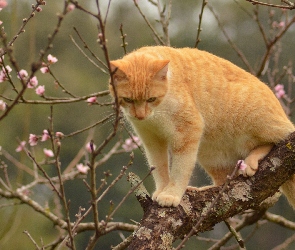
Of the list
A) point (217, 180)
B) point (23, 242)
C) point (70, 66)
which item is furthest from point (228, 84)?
point (70, 66)

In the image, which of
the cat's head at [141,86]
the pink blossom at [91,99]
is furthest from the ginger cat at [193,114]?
the pink blossom at [91,99]

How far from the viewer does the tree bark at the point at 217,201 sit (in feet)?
6.83

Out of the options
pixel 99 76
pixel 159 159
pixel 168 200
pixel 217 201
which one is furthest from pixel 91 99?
pixel 99 76

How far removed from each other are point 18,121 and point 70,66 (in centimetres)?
194

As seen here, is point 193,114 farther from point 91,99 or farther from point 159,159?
point 91,99

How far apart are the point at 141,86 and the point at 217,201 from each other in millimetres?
664

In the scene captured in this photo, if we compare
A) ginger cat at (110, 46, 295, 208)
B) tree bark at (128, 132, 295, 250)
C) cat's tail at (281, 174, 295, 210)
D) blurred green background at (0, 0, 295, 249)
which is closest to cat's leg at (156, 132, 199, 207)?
ginger cat at (110, 46, 295, 208)

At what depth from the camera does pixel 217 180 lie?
2971 millimetres

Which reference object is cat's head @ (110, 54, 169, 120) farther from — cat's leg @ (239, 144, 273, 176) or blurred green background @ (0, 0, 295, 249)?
blurred green background @ (0, 0, 295, 249)

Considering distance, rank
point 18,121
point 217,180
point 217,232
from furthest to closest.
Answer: point 18,121 < point 217,232 < point 217,180

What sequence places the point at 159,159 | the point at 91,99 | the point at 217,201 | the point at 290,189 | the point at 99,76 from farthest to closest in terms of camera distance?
the point at 99,76, the point at 91,99, the point at 159,159, the point at 290,189, the point at 217,201

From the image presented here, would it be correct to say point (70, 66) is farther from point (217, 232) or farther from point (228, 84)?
point (228, 84)

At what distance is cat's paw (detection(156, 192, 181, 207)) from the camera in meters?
2.24

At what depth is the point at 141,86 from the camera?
2.49 m
